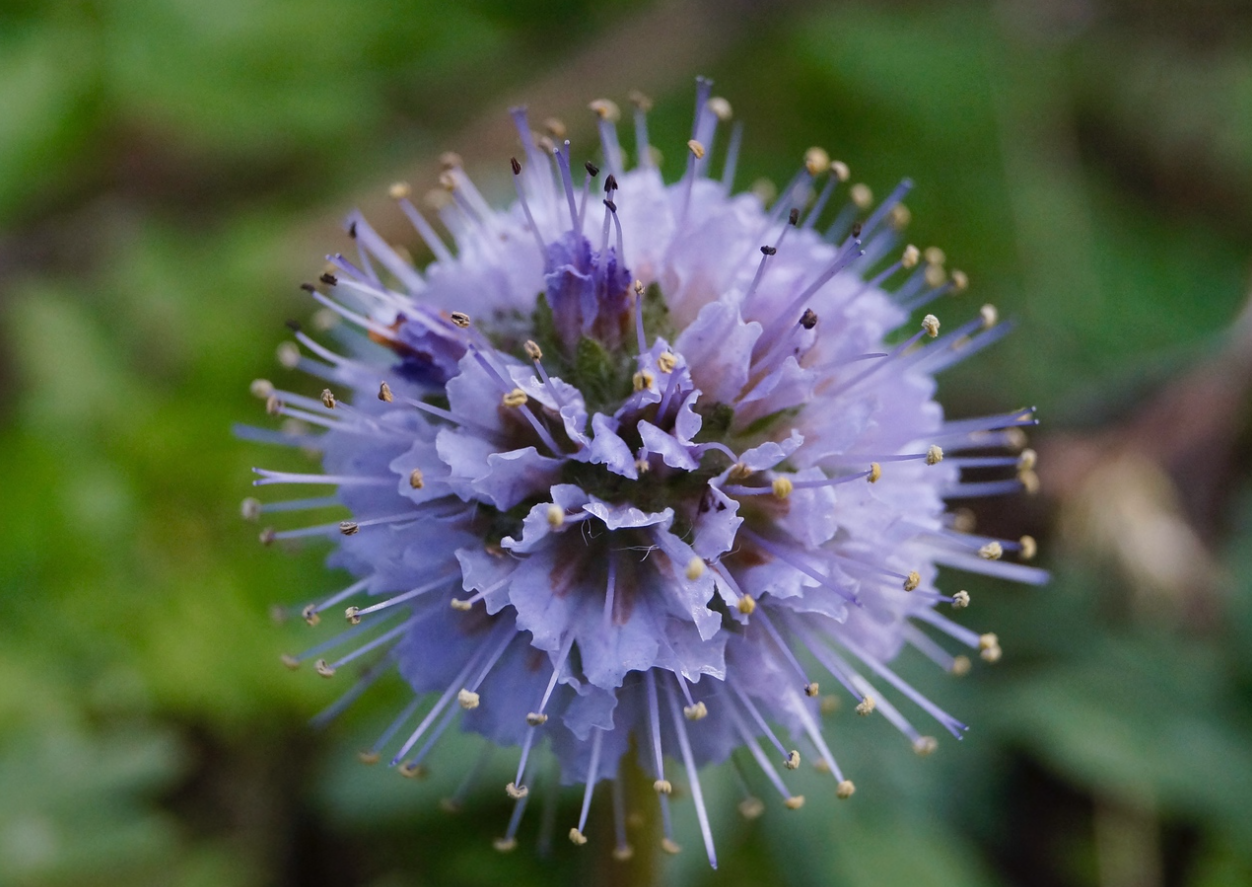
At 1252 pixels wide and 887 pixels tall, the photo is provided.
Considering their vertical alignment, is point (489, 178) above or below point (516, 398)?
above

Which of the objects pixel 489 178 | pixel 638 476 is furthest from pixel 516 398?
pixel 489 178

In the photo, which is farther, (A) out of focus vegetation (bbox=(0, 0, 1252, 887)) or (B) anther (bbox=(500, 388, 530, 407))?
(A) out of focus vegetation (bbox=(0, 0, 1252, 887))

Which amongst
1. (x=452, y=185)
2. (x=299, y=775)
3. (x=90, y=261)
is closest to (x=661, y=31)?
(x=90, y=261)

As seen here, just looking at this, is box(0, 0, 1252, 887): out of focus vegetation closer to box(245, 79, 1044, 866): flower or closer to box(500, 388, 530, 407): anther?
box(245, 79, 1044, 866): flower

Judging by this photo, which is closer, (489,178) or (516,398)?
(516,398)

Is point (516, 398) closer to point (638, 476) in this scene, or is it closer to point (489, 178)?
point (638, 476)

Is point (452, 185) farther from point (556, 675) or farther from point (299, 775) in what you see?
point (299, 775)

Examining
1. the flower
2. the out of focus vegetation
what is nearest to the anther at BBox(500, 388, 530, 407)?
the flower
